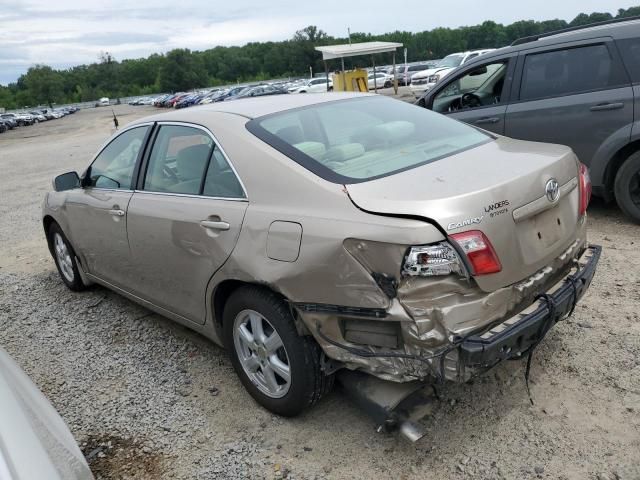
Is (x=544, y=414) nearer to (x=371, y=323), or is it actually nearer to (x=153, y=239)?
(x=371, y=323)

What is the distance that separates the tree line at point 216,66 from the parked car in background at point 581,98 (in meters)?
86.3

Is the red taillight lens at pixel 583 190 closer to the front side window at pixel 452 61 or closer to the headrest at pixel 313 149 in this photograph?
the headrest at pixel 313 149

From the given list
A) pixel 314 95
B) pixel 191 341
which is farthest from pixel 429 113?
pixel 191 341

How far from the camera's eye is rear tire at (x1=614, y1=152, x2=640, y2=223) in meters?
5.03

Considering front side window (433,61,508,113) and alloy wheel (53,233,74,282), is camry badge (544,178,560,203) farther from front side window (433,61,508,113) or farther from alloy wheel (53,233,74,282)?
alloy wheel (53,233,74,282)

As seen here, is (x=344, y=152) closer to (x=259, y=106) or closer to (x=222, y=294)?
(x=259, y=106)

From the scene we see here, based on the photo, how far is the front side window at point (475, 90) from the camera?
5961mm

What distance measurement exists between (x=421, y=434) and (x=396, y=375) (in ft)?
1.09

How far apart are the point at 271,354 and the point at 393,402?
698mm

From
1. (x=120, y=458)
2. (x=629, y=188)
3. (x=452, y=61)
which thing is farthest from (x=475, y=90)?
(x=452, y=61)

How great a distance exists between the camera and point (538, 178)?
2.57 m

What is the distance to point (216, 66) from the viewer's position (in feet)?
433

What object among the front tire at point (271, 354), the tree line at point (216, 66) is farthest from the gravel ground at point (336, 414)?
the tree line at point (216, 66)

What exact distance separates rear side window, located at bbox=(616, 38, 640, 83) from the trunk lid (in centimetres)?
274
